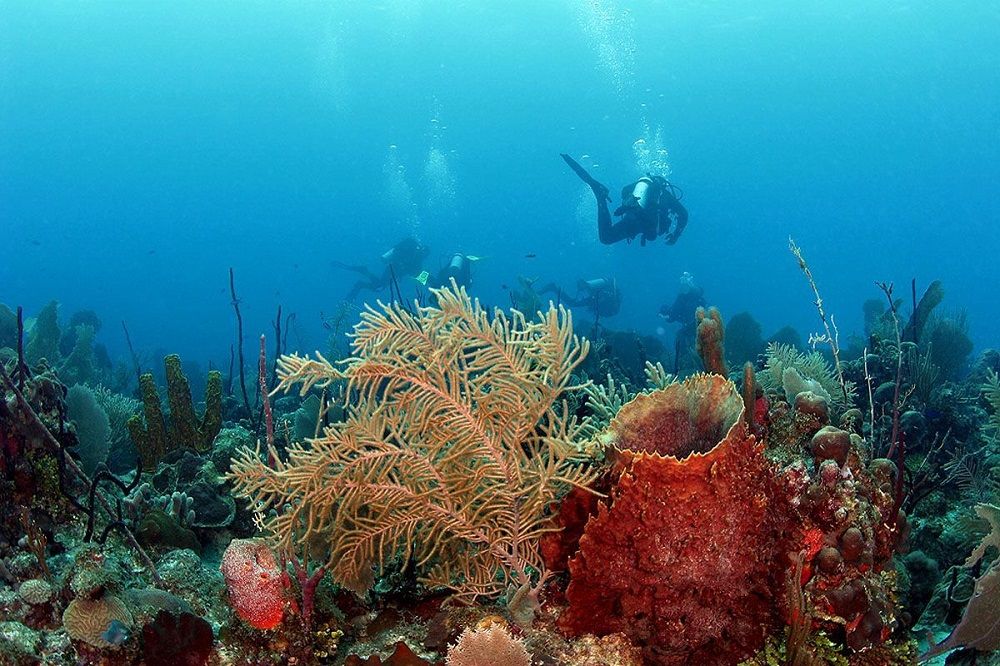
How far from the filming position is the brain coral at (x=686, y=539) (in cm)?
289

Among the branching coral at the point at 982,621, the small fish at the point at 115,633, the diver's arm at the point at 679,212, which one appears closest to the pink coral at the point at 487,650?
the small fish at the point at 115,633

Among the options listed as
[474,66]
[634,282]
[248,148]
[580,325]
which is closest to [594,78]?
[474,66]

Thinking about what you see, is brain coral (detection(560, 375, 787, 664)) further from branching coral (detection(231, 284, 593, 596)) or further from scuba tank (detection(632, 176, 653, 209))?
scuba tank (detection(632, 176, 653, 209))

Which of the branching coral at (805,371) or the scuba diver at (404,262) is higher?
the scuba diver at (404,262)

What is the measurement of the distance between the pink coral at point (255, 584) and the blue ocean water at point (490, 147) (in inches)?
2780

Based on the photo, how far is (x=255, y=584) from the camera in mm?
3258

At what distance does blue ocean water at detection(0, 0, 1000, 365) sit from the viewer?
84.4m

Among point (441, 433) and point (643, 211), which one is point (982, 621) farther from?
point (643, 211)

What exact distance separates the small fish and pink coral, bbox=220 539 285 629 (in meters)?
0.54

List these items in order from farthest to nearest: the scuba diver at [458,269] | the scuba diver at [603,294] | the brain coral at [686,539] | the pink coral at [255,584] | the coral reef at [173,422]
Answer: the scuba diver at [458,269] < the scuba diver at [603,294] < the coral reef at [173,422] < the pink coral at [255,584] < the brain coral at [686,539]

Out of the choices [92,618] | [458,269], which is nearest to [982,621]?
[92,618]

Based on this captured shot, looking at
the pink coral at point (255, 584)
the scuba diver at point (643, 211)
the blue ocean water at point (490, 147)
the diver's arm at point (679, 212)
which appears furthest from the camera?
the blue ocean water at point (490, 147)

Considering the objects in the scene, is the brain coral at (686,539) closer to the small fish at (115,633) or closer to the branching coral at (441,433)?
the branching coral at (441,433)

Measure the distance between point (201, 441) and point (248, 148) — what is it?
129m
